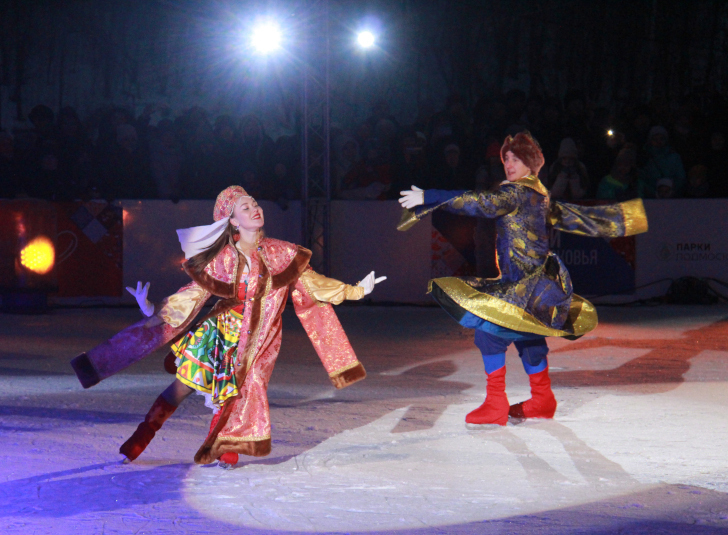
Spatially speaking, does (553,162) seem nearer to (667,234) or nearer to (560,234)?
(560,234)

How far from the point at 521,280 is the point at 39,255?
26.6ft

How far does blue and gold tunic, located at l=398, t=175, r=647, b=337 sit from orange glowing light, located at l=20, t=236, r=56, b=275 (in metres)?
7.62

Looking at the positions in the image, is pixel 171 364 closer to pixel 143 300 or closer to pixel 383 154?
pixel 143 300

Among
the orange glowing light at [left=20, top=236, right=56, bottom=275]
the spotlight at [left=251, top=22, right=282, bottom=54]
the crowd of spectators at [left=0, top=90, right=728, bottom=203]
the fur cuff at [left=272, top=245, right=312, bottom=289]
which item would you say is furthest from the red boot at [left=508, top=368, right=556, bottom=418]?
the orange glowing light at [left=20, top=236, right=56, bottom=275]

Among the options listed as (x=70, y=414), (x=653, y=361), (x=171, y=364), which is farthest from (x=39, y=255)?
(x=653, y=361)

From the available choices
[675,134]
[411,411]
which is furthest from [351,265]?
[411,411]

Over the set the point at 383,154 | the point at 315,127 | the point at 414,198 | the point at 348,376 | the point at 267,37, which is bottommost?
the point at 348,376

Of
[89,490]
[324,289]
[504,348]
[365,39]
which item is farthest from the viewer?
[365,39]

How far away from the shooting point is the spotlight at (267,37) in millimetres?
11367

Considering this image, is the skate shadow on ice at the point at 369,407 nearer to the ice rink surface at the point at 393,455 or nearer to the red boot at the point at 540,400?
the ice rink surface at the point at 393,455

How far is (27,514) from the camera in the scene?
10.7ft

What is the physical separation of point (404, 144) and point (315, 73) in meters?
1.80

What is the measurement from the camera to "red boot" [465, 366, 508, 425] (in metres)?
4.86

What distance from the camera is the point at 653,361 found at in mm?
7000
